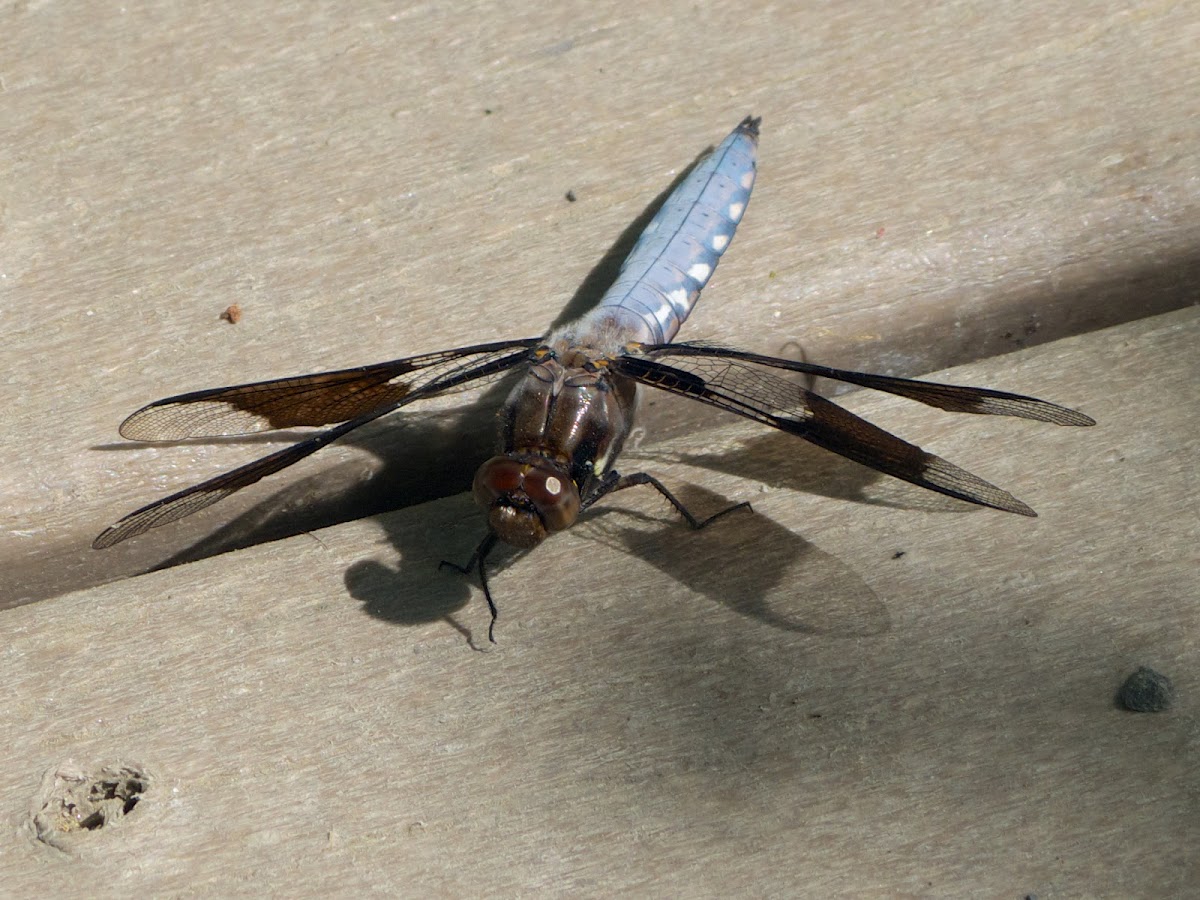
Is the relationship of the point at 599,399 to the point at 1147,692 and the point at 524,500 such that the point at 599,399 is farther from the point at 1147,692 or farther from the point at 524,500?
the point at 1147,692

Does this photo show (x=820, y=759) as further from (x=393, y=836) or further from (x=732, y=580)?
(x=393, y=836)

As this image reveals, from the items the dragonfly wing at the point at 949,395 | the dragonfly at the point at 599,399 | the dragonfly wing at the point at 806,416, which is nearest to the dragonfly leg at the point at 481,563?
the dragonfly at the point at 599,399

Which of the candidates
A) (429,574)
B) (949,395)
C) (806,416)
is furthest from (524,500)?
(949,395)

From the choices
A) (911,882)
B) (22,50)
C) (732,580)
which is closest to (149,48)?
(22,50)

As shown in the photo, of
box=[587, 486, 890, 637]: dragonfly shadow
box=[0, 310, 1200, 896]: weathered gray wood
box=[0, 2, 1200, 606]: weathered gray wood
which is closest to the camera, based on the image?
box=[0, 310, 1200, 896]: weathered gray wood

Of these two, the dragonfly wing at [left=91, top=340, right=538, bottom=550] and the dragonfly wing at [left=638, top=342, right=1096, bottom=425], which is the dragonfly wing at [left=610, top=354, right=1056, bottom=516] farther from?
the dragonfly wing at [left=91, top=340, right=538, bottom=550]

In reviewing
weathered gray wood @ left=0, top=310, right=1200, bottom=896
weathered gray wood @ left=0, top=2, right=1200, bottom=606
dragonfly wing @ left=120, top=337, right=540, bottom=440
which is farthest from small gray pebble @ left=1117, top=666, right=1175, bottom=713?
dragonfly wing @ left=120, top=337, right=540, bottom=440
